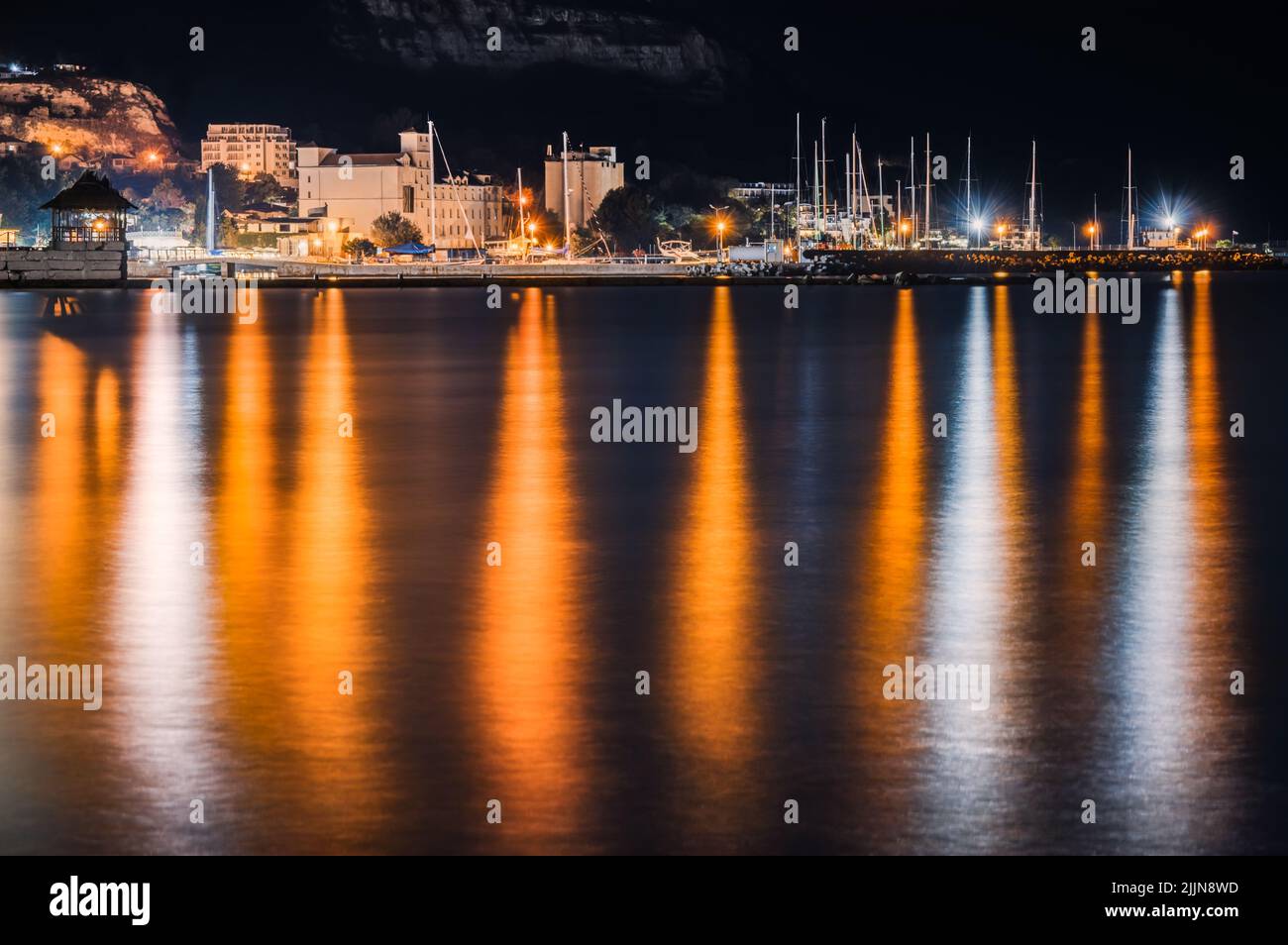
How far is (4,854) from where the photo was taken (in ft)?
23.6

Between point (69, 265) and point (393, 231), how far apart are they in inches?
2317

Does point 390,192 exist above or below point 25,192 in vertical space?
below

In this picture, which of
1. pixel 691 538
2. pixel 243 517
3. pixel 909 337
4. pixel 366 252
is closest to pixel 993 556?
pixel 691 538

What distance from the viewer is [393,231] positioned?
16212 cm

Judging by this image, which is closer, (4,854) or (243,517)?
(4,854)

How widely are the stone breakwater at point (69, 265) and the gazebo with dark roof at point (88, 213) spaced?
0.62 meters

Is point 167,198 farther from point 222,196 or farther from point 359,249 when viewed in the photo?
point 359,249

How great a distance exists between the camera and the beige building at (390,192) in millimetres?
168500

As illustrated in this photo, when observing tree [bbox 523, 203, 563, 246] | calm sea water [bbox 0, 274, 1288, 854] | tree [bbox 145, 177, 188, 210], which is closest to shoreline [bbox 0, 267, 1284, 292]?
tree [bbox 523, 203, 563, 246]

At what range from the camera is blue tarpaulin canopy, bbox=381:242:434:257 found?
145 meters

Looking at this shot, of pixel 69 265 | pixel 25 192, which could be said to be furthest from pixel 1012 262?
pixel 25 192
